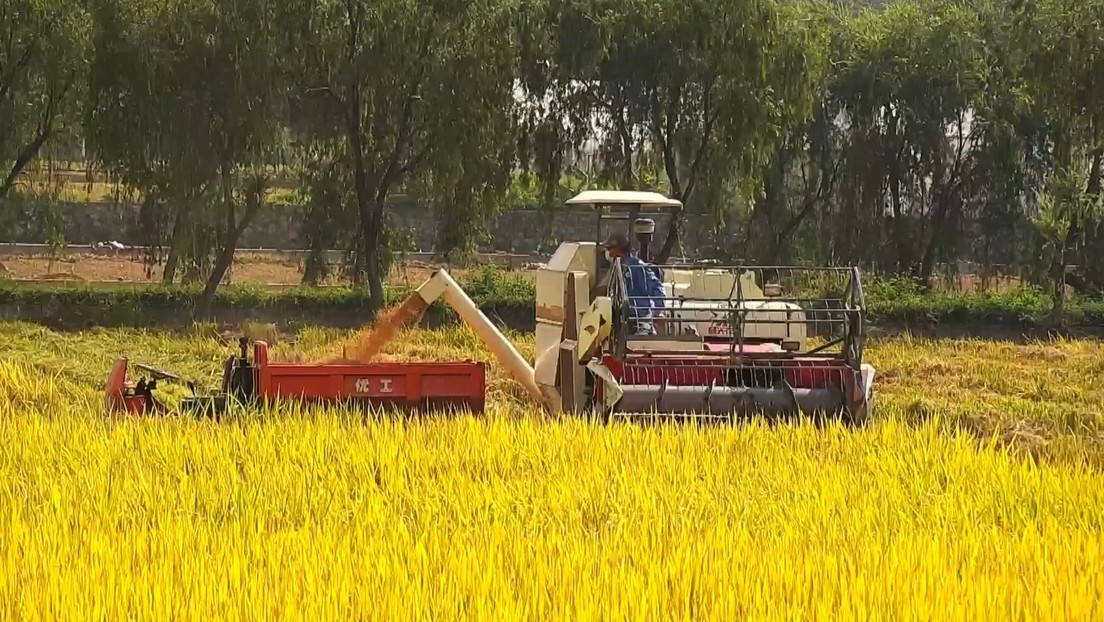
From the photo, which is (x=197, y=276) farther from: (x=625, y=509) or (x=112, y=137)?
(x=625, y=509)

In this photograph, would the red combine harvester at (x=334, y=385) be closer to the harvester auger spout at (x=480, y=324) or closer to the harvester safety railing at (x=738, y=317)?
the harvester auger spout at (x=480, y=324)

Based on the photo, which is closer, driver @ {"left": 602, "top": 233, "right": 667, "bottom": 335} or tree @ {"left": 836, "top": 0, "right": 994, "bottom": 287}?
driver @ {"left": 602, "top": 233, "right": 667, "bottom": 335}

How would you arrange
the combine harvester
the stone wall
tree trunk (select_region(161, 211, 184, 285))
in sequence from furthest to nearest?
the stone wall, tree trunk (select_region(161, 211, 184, 285)), the combine harvester

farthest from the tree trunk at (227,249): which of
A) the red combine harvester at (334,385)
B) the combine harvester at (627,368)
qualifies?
the red combine harvester at (334,385)

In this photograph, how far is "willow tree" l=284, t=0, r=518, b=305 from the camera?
25.1m

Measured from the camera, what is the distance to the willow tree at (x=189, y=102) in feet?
79.3

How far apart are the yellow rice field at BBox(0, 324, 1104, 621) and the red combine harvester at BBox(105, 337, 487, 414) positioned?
48 cm

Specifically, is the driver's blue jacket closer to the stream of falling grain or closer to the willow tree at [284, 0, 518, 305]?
the stream of falling grain

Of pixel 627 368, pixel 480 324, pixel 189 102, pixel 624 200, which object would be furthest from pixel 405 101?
pixel 627 368

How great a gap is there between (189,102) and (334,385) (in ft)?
49.4

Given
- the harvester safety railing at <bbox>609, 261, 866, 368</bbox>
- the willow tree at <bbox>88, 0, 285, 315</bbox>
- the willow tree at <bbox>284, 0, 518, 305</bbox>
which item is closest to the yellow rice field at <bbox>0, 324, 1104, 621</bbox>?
the harvester safety railing at <bbox>609, 261, 866, 368</bbox>

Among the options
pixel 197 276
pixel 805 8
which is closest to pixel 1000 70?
pixel 805 8

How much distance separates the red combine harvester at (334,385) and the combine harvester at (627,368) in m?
0.01

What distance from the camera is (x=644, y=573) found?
207 inches
